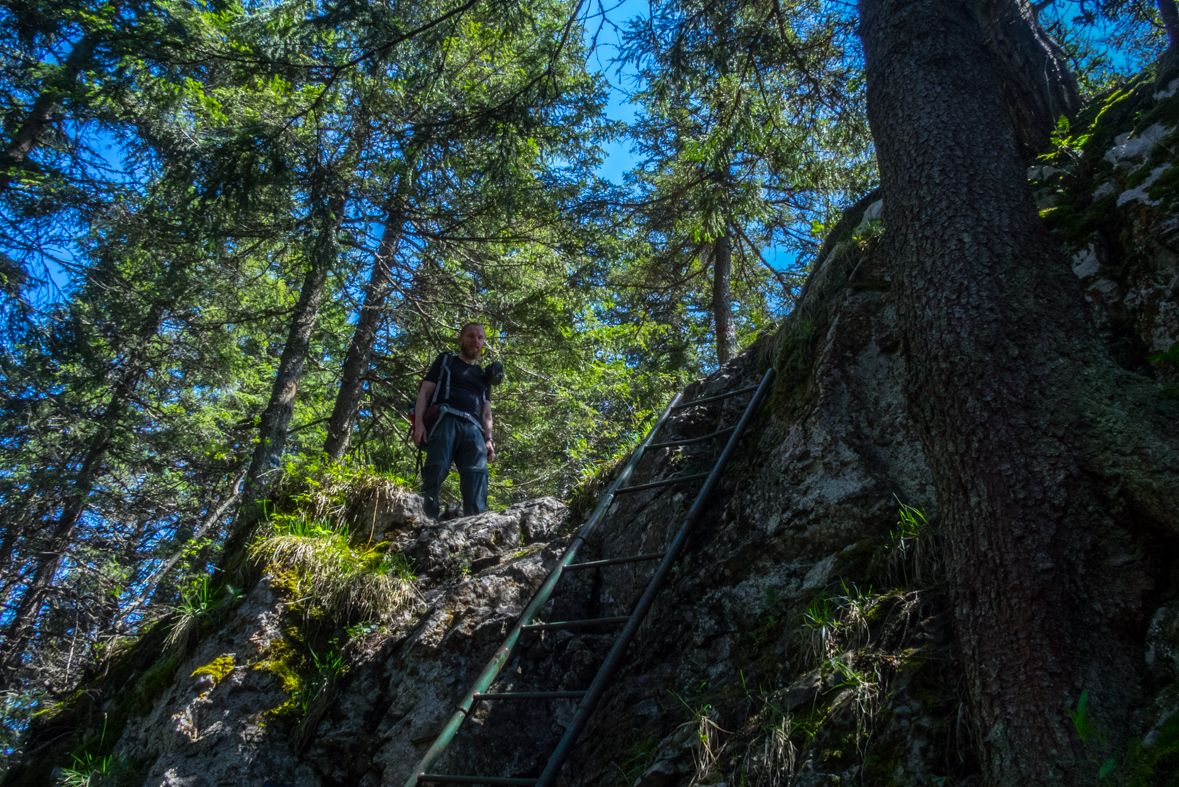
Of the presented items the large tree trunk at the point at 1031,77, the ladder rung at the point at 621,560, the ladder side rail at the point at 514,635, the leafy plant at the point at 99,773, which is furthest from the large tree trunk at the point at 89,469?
the large tree trunk at the point at 1031,77

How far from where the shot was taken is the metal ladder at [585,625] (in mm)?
2881

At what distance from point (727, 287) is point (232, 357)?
8.46 metres

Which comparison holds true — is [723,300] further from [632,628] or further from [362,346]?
[632,628]

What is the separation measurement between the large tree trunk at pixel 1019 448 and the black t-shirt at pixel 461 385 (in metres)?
4.36

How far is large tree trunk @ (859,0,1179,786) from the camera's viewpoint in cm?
177

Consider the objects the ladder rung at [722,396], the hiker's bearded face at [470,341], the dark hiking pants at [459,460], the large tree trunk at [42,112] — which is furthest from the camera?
the large tree trunk at [42,112]

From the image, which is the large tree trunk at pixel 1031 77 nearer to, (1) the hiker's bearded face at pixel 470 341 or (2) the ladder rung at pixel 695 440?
(2) the ladder rung at pixel 695 440

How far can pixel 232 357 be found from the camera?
1079 cm

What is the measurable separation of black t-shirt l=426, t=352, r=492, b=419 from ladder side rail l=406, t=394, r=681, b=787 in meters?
2.08

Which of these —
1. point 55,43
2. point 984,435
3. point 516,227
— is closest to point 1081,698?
point 984,435

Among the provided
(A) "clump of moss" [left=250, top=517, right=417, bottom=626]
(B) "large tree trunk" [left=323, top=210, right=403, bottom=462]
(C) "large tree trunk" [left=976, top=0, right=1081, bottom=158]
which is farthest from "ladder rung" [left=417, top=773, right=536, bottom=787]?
(B) "large tree trunk" [left=323, top=210, right=403, bottom=462]

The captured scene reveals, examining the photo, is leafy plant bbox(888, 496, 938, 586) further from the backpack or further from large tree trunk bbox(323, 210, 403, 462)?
large tree trunk bbox(323, 210, 403, 462)

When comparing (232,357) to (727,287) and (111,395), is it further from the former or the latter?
(727,287)

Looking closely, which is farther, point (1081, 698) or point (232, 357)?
point (232, 357)
